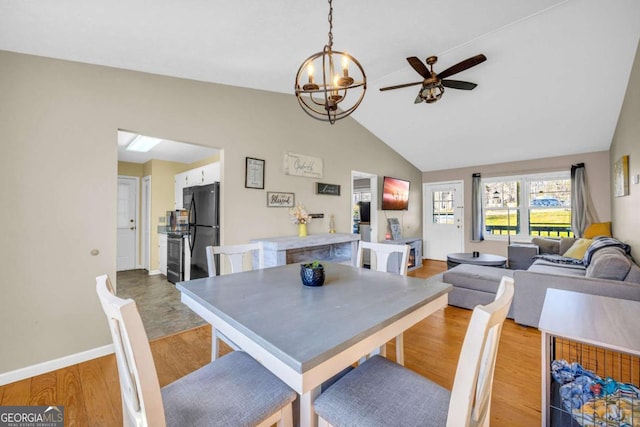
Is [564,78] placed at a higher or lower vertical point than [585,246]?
higher

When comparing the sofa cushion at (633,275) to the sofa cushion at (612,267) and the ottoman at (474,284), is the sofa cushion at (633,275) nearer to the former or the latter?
the sofa cushion at (612,267)

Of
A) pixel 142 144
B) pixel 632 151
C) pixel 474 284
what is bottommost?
pixel 474 284

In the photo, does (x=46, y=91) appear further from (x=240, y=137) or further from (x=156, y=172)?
(x=156, y=172)

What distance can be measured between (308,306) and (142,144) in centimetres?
396

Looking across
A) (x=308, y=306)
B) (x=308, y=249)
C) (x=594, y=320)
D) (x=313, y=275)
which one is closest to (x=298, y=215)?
(x=308, y=249)

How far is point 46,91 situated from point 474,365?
3160mm

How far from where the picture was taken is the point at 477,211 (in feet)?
19.0

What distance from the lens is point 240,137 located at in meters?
3.21

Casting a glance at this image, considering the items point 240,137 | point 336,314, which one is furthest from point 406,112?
point 336,314

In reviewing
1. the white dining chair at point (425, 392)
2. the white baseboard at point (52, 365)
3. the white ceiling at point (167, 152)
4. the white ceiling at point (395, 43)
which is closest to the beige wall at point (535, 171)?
the white ceiling at point (395, 43)

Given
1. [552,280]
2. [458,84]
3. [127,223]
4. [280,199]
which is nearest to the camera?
[552,280]

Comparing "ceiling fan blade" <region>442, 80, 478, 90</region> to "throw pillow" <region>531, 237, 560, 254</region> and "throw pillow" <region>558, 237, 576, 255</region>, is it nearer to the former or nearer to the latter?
"throw pillow" <region>558, 237, 576, 255</region>

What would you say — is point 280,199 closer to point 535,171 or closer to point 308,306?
point 308,306

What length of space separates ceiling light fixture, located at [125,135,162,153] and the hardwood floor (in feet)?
8.34
